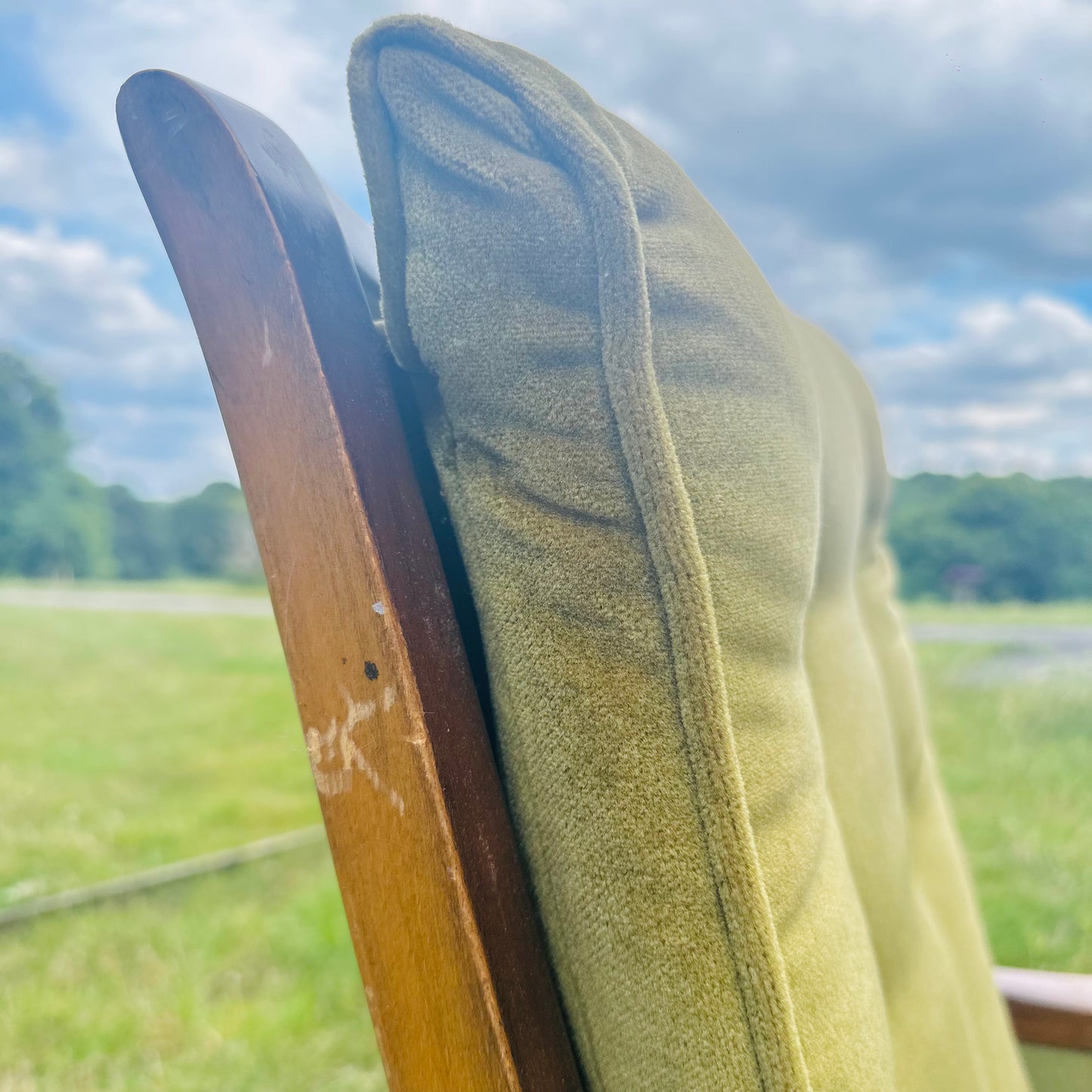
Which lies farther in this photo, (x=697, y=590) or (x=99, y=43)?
(x=99, y=43)

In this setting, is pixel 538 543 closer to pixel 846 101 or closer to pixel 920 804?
pixel 920 804

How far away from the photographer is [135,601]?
1810mm

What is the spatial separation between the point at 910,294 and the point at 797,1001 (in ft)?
6.49

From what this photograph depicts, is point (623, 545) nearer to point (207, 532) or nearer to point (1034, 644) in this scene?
point (207, 532)

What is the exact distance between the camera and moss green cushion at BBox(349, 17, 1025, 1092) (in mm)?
295

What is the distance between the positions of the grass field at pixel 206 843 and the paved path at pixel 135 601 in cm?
5

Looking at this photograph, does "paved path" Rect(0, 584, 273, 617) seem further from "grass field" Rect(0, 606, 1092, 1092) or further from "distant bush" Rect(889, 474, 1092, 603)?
"distant bush" Rect(889, 474, 1092, 603)

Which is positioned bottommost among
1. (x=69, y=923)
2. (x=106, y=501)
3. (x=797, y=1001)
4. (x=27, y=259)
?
(x=69, y=923)

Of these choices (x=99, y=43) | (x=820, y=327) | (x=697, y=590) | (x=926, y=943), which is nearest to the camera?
(x=697, y=590)

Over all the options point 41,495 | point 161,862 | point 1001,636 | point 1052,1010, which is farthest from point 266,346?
point 161,862

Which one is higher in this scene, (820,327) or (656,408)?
(820,327)

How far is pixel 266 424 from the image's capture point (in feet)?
1.04

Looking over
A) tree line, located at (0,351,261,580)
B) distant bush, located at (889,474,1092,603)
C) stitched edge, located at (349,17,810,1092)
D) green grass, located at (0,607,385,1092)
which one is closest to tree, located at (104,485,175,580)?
tree line, located at (0,351,261,580)

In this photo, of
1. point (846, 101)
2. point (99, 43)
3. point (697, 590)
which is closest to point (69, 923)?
point (99, 43)
